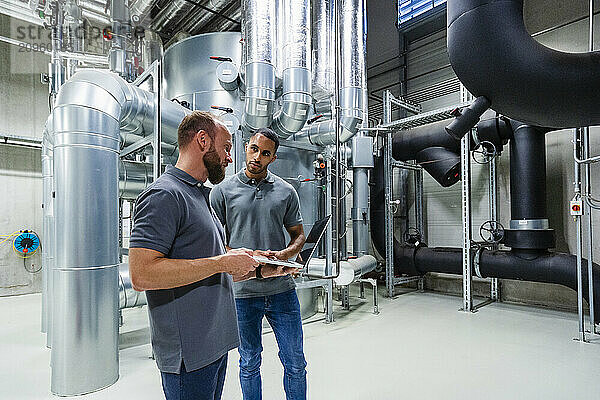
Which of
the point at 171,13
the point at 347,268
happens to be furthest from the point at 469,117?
the point at 171,13

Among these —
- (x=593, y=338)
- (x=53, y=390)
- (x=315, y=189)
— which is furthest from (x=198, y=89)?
(x=593, y=338)

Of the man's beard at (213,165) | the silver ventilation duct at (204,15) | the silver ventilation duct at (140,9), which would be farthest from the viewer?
the silver ventilation duct at (204,15)

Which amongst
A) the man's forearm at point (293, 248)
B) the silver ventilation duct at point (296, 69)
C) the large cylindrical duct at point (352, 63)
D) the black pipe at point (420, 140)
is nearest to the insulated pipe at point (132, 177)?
the silver ventilation duct at point (296, 69)

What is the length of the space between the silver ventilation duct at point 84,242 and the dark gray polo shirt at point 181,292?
1.41m

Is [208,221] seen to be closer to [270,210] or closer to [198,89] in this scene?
[270,210]

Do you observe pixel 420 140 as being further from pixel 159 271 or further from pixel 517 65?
pixel 159 271

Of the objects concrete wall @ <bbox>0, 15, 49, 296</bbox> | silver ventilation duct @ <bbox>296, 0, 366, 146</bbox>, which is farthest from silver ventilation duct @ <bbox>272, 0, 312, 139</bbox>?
concrete wall @ <bbox>0, 15, 49, 296</bbox>

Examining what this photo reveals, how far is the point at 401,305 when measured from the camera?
4457 mm

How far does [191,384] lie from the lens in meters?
1.04

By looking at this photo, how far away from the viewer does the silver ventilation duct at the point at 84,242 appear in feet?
7.22

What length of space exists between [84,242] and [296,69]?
2034 mm

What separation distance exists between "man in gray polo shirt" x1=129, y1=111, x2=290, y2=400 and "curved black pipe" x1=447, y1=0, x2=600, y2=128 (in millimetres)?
1090

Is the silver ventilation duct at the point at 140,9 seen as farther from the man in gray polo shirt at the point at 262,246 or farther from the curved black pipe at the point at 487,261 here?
the man in gray polo shirt at the point at 262,246

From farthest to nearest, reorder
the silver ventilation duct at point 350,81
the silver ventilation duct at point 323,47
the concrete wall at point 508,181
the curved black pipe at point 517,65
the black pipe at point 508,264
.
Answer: the concrete wall at point 508,181
the silver ventilation duct at point 323,47
the silver ventilation duct at point 350,81
the black pipe at point 508,264
the curved black pipe at point 517,65
